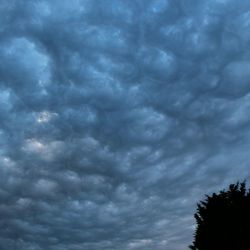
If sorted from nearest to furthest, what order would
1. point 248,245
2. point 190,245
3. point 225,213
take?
1. point 248,245
2. point 225,213
3. point 190,245

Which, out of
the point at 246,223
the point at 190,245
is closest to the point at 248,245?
the point at 246,223

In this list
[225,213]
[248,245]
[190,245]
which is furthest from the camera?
[190,245]

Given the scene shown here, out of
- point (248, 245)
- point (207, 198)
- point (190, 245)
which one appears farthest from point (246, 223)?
point (190, 245)

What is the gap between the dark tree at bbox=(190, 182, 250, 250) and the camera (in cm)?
2717

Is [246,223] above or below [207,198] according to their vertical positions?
below

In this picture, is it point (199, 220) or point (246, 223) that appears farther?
point (199, 220)

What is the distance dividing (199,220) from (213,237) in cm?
208

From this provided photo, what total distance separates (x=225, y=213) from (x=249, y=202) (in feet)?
7.01

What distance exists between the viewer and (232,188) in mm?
29016

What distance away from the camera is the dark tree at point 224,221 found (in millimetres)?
27172

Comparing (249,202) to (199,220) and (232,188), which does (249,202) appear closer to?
(232,188)

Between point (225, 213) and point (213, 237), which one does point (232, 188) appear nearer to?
point (225, 213)

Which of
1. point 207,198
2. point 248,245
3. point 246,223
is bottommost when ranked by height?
point 248,245

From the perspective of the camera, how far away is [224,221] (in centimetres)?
2814
